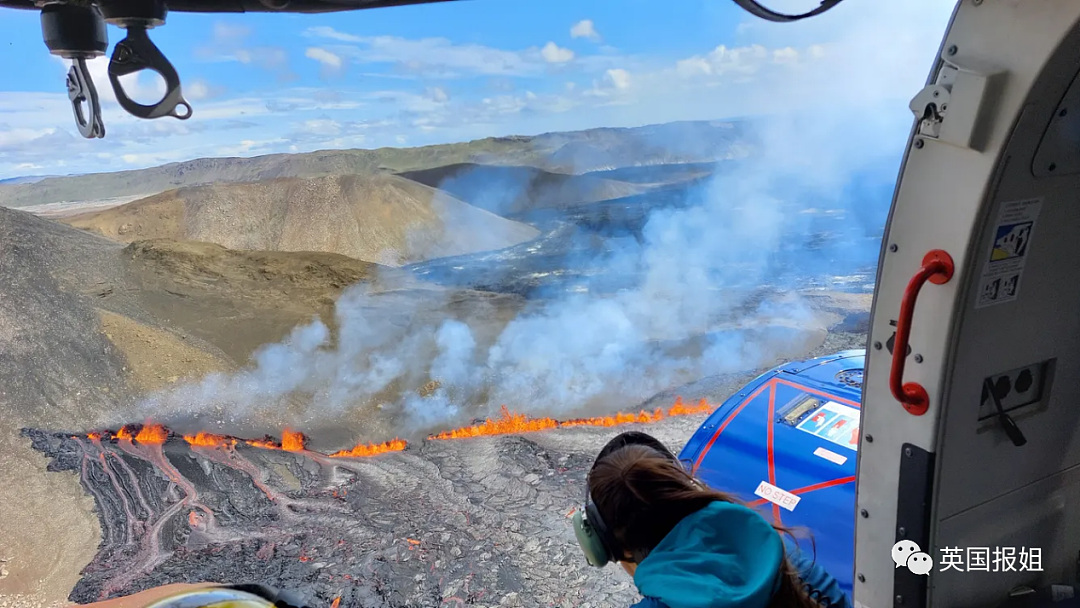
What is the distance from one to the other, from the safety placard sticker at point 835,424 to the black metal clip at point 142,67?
282 cm

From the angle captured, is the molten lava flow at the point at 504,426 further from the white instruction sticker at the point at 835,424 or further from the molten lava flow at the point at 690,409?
the white instruction sticker at the point at 835,424

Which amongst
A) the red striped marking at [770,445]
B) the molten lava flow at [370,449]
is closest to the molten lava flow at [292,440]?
the molten lava flow at [370,449]

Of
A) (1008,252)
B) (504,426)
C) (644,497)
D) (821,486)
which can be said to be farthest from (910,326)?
(504,426)

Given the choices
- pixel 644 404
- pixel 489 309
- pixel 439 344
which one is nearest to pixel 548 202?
pixel 489 309

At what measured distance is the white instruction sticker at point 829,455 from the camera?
3083 mm

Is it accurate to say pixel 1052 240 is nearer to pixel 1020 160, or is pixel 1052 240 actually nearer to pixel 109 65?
pixel 1020 160

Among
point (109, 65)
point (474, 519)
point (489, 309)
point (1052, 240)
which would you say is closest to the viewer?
point (1052, 240)

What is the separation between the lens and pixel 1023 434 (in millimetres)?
1713

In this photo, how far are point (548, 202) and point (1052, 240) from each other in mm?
15625

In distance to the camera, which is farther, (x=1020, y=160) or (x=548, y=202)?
(x=548, y=202)

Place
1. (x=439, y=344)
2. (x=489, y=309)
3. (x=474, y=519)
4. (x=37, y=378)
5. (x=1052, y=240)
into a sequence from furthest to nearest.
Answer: (x=489, y=309) < (x=439, y=344) < (x=37, y=378) < (x=474, y=519) < (x=1052, y=240)

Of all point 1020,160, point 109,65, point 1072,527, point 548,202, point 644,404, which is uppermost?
point 109,65

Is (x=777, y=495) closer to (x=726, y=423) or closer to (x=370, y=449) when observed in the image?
(x=726, y=423)

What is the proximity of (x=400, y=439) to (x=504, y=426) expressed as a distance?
1.67 meters
